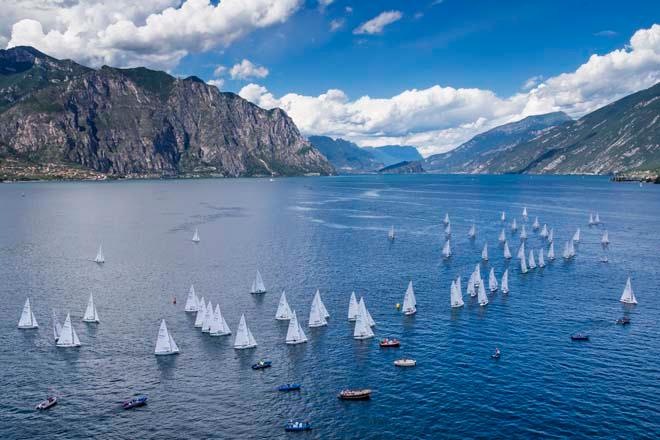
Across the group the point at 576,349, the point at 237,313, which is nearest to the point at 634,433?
the point at 576,349

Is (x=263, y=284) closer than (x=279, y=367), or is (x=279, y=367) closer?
(x=279, y=367)

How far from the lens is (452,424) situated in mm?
81125

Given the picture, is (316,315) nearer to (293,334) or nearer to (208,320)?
(293,334)

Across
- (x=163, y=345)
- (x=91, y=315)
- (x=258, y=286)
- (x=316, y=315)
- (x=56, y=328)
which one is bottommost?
(x=163, y=345)

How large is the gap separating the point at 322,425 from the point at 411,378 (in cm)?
2312

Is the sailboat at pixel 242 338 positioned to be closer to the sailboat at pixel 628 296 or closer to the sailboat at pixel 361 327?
the sailboat at pixel 361 327

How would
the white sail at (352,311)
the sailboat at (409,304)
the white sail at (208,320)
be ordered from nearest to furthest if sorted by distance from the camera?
the white sail at (208,320), the white sail at (352,311), the sailboat at (409,304)

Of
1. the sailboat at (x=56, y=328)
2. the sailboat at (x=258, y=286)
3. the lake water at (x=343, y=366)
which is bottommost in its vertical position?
the lake water at (x=343, y=366)

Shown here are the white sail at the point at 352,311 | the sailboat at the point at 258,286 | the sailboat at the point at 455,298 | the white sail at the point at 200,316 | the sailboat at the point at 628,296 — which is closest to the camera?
the white sail at the point at 200,316

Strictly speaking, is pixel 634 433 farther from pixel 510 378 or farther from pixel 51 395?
pixel 51 395

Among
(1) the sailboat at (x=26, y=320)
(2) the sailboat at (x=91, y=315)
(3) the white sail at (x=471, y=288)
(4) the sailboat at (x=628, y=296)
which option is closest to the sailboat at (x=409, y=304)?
(3) the white sail at (x=471, y=288)

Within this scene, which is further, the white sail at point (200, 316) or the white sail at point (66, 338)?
the white sail at point (200, 316)

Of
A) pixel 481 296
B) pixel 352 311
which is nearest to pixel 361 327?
pixel 352 311

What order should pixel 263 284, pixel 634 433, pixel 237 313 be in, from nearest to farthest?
1. pixel 634 433
2. pixel 237 313
3. pixel 263 284
